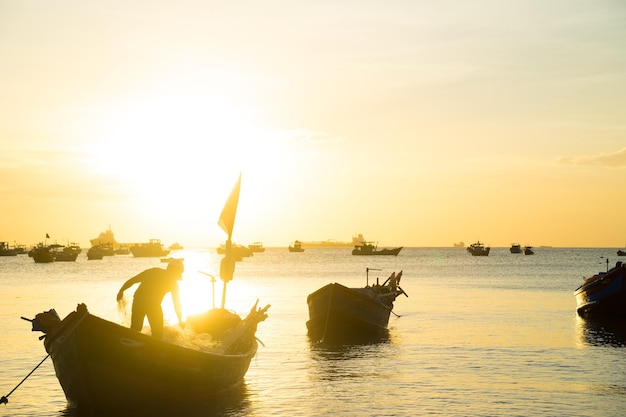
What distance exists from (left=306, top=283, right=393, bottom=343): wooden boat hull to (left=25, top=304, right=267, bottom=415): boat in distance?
56.7 ft

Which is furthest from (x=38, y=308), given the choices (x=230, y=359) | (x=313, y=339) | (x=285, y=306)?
(x=230, y=359)

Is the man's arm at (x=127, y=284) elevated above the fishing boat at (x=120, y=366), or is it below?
above

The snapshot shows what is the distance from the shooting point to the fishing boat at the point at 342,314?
37.5 meters

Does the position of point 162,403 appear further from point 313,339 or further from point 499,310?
point 499,310

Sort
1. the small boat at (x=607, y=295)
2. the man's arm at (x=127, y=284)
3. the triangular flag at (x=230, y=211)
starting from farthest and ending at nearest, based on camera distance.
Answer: the small boat at (x=607, y=295)
the triangular flag at (x=230, y=211)
the man's arm at (x=127, y=284)

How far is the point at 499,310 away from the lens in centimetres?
5519

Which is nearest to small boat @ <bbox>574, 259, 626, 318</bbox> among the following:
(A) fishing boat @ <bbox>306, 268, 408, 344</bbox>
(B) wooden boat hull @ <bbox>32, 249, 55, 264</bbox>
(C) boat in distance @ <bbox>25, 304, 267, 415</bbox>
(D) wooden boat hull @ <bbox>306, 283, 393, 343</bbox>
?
(A) fishing boat @ <bbox>306, 268, 408, 344</bbox>

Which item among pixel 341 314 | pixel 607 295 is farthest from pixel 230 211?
pixel 607 295

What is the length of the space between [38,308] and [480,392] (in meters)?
41.0

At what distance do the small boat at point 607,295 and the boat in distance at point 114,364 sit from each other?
105 feet

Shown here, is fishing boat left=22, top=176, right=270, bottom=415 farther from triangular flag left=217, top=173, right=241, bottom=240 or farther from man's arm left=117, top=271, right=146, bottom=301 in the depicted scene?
triangular flag left=217, top=173, right=241, bottom=240

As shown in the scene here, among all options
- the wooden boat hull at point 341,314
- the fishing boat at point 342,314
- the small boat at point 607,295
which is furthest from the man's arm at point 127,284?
the small boat at point 607,295

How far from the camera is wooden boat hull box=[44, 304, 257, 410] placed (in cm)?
1819

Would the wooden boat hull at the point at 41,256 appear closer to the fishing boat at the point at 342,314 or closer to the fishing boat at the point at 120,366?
the fishing boat at the point at 342,314
